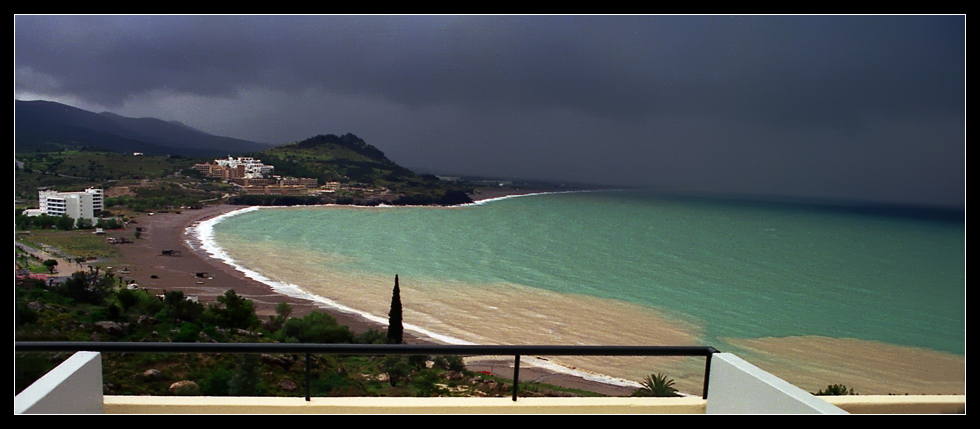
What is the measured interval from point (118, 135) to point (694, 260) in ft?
211

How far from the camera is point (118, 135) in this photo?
59594mm

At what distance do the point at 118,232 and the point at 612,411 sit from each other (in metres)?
46.5

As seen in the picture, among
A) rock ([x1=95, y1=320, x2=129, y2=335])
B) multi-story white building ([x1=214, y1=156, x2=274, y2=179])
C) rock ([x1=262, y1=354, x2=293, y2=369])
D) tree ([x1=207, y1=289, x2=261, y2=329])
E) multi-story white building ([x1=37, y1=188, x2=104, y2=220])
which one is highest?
multi-story white building ([x1=214, y1=156, x2=274, y2=179])

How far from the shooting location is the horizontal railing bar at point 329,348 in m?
1.34

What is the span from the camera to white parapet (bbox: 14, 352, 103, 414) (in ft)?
3.47

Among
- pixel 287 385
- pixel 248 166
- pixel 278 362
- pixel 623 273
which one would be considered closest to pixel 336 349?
pixel 287 385

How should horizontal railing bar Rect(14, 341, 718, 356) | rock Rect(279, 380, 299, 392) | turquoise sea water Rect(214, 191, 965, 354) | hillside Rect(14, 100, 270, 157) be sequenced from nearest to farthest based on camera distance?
horizontal railing bar Rect(14, 341, 718, 356) < rock Rect(279, 380, 299, 392) < turquoise sea water Rect(214, 191, 965, 354) < hillside Rect(14, 100, 270, 157)

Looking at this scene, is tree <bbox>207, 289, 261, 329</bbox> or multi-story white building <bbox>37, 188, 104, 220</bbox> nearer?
tree <bbox>207, 289, 261, 329</bbox>

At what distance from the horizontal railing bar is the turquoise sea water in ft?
75.7

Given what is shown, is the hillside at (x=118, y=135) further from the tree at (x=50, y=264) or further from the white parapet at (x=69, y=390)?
the white parapet at (x=69, y=390)

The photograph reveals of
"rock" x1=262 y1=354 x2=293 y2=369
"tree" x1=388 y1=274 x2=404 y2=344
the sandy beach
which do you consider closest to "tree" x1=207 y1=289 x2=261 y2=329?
the sandy beach

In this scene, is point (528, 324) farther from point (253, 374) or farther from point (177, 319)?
point (177, 319)

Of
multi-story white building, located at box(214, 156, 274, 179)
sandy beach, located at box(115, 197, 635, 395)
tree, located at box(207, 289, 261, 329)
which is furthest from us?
multi-story white building, located at box(214, 156, 274, 179)

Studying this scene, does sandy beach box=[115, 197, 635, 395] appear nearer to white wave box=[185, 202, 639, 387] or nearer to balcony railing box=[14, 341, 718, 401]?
white wave box=[185, 202, 639, 387]
